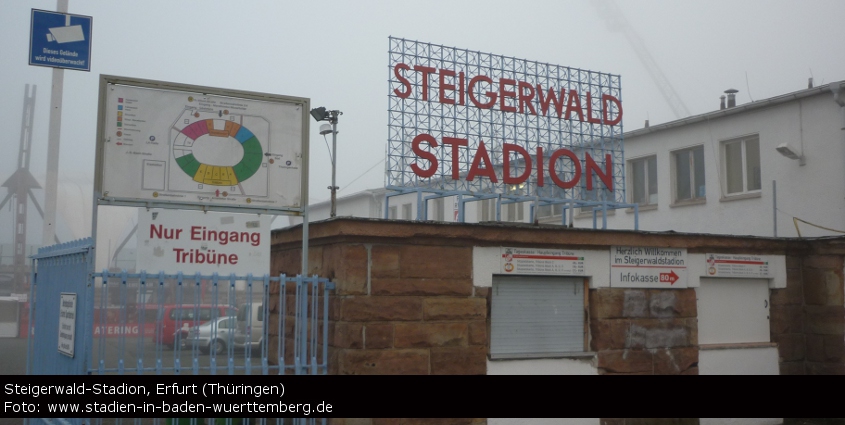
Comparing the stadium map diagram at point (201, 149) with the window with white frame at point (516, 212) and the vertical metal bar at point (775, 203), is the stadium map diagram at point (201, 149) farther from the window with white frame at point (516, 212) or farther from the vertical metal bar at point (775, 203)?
the window with white frame at point (516, 212)

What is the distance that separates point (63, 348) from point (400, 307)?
3.21 meters

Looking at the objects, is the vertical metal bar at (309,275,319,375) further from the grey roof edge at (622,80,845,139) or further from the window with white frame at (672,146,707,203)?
the window with white frame at (672,146,707,203)

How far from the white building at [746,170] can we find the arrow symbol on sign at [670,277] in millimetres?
3157

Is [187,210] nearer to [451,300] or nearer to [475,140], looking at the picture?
[451,300]

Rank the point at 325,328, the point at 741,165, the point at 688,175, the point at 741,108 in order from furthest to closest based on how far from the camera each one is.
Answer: the point at 688,175 → the point at 741,165 → the point at 741,108 → the point at 325,328

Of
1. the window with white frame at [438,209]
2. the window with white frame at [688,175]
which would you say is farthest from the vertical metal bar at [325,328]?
the window with white frame at [438,209]

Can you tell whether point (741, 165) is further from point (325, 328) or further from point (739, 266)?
point (325, 328)

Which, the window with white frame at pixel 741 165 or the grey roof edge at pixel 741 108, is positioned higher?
the grey roof edge at pixel 741 108

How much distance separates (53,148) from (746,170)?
45.6 feet

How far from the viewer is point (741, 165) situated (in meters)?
17.0

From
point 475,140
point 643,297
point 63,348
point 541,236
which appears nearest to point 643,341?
point 643,297

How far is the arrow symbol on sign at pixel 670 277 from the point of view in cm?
998

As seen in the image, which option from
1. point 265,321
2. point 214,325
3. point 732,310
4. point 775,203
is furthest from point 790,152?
point 214,325

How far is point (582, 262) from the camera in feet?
30.8
